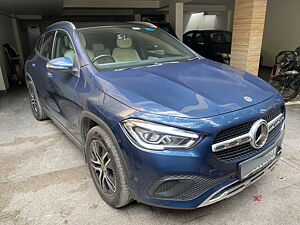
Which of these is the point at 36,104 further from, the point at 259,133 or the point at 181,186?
the point at 259,133

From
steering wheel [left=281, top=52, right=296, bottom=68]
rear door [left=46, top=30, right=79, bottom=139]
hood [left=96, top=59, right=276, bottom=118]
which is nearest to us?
hood [left=96, top=59, right=276, bottom=118]

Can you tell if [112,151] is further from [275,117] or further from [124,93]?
[275,117]

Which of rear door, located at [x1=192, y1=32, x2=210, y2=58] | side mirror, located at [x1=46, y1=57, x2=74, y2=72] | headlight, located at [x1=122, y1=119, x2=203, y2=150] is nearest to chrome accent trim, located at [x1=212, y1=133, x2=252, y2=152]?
headlight, located at [x1=122, y1=119, x2=203, y2=150]

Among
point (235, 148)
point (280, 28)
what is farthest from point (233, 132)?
point (280, 28)

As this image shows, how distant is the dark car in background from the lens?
7.74 metres

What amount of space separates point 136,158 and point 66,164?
1.60 m

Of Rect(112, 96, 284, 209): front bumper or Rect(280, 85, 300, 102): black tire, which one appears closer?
Rect(112, 96, 284, 209): front bumper

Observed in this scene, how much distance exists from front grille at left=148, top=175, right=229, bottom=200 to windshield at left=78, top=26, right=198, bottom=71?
1.22 meters

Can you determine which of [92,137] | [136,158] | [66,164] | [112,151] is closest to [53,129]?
[66,164]

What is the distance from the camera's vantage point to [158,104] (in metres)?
1.66

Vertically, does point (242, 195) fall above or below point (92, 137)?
below

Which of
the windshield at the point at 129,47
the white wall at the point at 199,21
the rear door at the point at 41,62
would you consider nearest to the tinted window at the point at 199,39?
the white wall at the point at 199,21

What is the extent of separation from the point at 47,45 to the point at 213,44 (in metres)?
5.96

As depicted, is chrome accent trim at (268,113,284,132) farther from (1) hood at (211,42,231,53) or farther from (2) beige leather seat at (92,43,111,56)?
(1) hood at (211,42,231,53)
